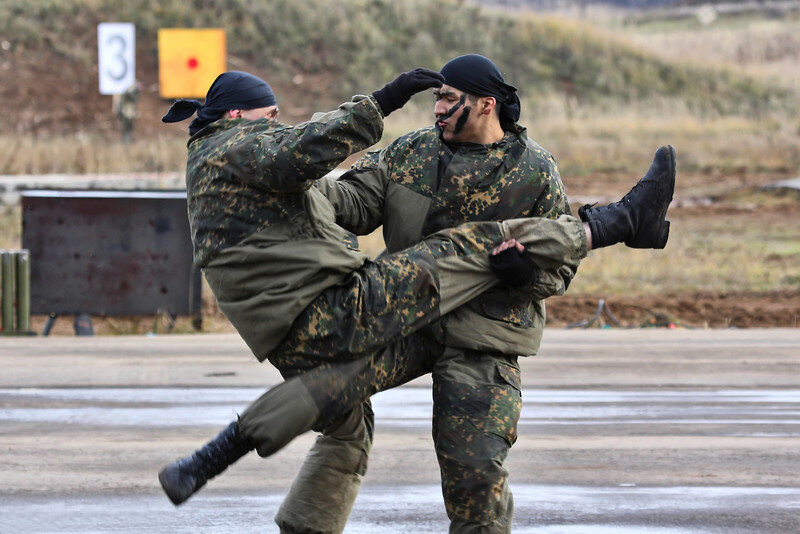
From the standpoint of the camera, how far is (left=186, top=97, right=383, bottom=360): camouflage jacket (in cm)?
411

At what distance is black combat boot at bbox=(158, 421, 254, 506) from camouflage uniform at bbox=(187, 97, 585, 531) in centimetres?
7

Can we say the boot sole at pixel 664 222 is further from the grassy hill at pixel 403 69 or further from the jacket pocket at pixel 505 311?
the grassy hill at pixel 403 69

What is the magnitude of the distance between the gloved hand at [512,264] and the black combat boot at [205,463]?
1044 millimetres

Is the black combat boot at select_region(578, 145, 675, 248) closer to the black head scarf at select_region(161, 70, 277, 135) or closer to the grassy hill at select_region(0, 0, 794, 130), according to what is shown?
the black head scarf at select_region(161, 70, 277, 135)

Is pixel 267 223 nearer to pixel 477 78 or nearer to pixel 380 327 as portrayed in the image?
pixel 380 327

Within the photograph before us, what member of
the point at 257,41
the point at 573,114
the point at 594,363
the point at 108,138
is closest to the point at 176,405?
the point at 594,363

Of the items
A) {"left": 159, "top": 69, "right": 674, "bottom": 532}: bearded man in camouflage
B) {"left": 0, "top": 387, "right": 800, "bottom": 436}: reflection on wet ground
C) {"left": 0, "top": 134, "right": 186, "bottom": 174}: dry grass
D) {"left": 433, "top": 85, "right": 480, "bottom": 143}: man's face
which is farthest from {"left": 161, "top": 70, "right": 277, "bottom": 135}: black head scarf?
{"left": 0, "top": 134, "right": 186, "bottom": 174}: dry grass

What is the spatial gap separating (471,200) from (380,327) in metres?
0.66

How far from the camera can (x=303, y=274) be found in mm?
4176

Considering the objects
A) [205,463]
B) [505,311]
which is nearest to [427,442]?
[505,311]

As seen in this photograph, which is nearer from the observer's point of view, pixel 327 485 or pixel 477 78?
pixel 477 78

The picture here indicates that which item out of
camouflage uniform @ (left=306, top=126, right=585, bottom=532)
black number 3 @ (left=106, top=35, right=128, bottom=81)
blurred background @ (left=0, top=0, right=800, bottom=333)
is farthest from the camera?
black number 3 @ (left=106, top=35, right=128, bottom=81)

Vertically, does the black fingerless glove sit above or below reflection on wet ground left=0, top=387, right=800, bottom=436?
above

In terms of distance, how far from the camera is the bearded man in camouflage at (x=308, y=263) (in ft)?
13.6
